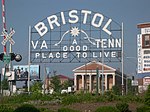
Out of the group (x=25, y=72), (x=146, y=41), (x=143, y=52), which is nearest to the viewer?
(x=25, y=72)

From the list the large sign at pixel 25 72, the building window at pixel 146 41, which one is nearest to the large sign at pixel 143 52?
the building window at pixel 146 41

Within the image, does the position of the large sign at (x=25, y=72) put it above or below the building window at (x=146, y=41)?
below

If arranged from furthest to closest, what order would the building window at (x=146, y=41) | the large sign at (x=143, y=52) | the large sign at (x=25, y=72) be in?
the building window at (x=146, y=41) < the large sign at (x=143, y=52) < the large sign at (x=25, y=72)

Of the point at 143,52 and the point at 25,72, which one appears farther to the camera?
the point at 143,52

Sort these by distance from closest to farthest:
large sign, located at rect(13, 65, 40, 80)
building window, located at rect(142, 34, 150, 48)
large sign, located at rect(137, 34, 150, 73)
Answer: large sign, located at rect(13, 65, 40, 80)
large sign, located at rect(137, 34, 150, 73)
building window, located at rect(142, 34, 150, 48)

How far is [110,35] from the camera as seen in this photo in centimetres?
5428

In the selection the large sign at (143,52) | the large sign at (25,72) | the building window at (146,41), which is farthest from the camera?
the building window at (146,41)

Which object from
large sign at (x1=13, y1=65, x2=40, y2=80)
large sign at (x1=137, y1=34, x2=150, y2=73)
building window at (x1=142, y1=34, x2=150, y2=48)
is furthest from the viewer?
building window at (x1=142, y1=34, x2=150, y2=48)

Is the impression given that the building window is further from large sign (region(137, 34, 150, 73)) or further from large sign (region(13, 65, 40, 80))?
large sign (region(13, 65, 40, 80))

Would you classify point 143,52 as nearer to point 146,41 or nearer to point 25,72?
point 146,41

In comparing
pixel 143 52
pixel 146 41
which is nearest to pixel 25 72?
pixel 143 52

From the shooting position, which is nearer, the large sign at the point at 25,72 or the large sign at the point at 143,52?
the large sign at the point at 25,72

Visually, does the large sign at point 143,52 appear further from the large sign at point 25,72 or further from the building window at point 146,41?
the large sign at point 25,72

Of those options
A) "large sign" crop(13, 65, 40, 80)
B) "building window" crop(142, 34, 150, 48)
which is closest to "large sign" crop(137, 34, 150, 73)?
"building window" crop(142, 34, 150, 48)
